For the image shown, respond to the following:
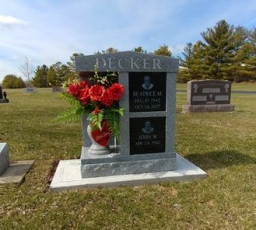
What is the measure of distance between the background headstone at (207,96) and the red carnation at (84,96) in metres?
8.63

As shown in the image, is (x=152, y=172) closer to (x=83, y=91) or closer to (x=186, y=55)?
(x=83, y=91)

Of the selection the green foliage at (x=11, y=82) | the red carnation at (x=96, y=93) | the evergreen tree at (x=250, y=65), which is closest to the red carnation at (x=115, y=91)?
the red carnation at (x=96, y=93)

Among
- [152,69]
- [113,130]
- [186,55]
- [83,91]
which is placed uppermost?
[186,55]

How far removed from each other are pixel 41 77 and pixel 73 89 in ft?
202

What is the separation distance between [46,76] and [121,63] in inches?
2410

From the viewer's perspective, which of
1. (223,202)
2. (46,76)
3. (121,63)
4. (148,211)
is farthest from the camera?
Result: (46,76)

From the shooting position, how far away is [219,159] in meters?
4.58

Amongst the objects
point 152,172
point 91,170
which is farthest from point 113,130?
point 152,172

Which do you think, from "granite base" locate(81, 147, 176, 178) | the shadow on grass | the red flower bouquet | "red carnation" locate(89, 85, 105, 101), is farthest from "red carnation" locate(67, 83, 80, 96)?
the shadow on grass

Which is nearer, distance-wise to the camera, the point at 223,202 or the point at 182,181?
the point at 223,202

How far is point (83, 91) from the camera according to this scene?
11.7 ft

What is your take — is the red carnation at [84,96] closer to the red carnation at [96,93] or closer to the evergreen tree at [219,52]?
the red carnation at [96,93]

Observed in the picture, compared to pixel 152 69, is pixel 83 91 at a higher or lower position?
lower

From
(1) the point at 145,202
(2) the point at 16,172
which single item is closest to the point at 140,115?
(1) the point at 145,202
